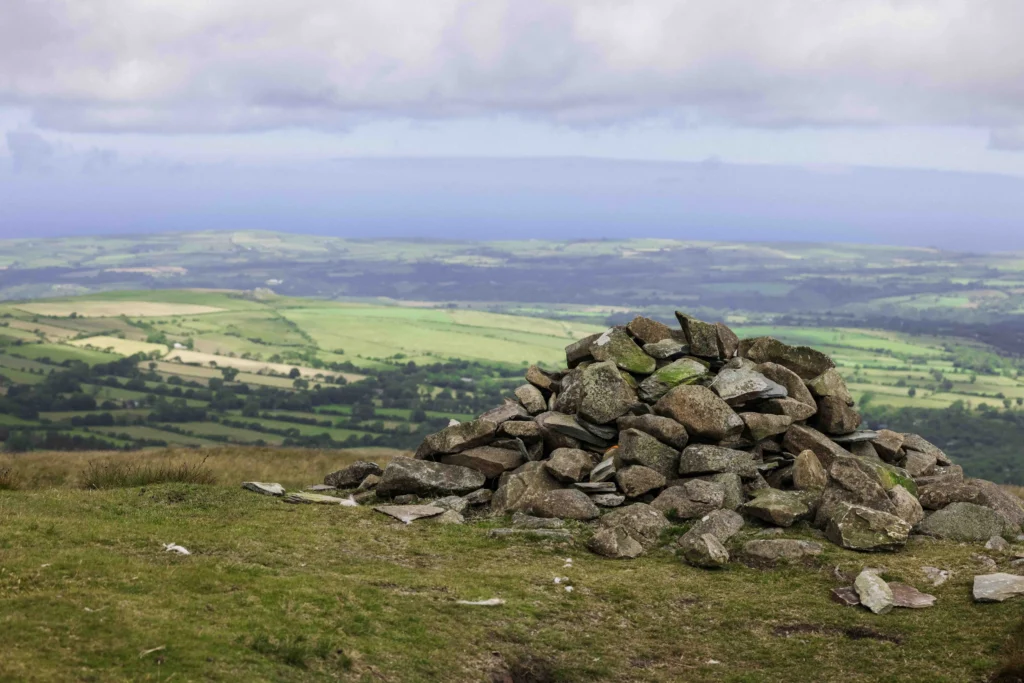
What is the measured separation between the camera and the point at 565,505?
23.6 metres

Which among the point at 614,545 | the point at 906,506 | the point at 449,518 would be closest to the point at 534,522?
the point at 449,518

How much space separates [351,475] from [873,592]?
16517 mm

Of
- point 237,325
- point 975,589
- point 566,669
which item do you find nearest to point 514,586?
point 566,669

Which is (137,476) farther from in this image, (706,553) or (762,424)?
(762,424)

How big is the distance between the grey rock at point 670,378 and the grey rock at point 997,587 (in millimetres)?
10946

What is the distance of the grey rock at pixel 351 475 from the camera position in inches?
1136

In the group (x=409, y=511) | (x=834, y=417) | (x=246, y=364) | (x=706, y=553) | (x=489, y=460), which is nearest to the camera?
(x=706, y=553)

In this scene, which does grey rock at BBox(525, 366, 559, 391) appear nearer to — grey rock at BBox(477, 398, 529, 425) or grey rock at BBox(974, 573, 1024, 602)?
grey rock at BBox(477, 398, 529, 425)

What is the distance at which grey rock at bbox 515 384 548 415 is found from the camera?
2923 centimetres

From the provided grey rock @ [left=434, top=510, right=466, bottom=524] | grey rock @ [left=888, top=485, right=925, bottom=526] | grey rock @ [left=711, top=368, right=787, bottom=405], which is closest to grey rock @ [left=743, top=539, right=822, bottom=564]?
grey rock @ [left=888, top=485, right=925, bottom=526]

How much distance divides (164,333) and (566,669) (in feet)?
514

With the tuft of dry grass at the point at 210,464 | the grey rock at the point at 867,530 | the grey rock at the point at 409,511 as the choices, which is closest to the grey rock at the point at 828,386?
the grey rock at the point at 867,530

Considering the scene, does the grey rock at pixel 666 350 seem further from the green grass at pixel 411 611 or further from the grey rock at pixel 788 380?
the green grass at pixel 411 611

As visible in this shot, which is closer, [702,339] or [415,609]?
[415,609]
